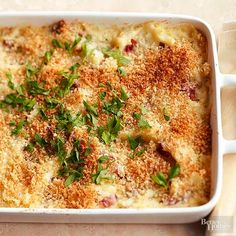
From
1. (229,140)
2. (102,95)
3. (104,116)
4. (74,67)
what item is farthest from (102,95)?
(229,140)

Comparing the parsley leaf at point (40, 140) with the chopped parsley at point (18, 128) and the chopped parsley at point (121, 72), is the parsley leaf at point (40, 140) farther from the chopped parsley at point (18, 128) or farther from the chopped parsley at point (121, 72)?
the chopped parsley at point (121, 72)

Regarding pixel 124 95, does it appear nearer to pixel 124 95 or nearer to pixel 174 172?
pixel 124 95

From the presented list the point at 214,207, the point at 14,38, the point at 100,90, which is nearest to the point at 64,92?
the point at 100,90

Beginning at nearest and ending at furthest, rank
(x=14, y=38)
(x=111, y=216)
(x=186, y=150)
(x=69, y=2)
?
(x=111, y=216), (x=186, y=150), (x=14, y=38), (x=69, y=2)

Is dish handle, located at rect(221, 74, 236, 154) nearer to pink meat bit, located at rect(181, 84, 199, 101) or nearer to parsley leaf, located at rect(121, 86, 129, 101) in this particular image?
pink meat bit, located at rect(181, 84, 199, 101)

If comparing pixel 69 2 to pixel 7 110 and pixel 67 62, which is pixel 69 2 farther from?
pixel 7 110

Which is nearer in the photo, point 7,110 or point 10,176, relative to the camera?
point 10,176

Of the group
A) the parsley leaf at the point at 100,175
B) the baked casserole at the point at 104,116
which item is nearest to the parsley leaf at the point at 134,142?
the baked casserole at the point at 104,116
